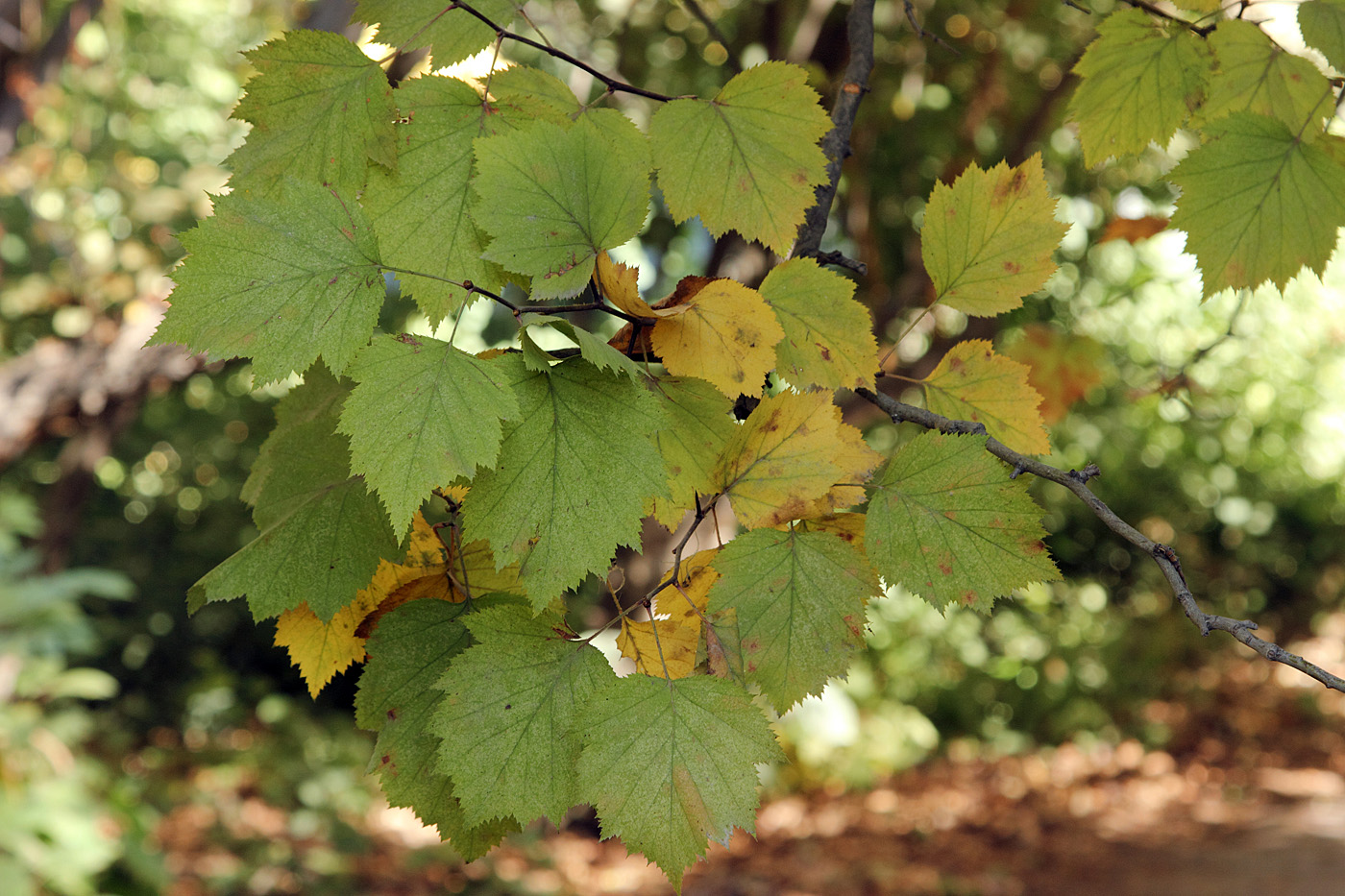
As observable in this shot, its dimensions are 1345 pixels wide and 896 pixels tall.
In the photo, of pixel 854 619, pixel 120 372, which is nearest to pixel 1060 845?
pixel 120 372

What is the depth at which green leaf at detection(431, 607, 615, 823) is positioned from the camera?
49cm

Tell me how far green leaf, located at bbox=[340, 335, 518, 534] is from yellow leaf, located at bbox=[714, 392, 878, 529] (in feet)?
0.45

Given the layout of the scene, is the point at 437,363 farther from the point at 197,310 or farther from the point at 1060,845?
the point at 1060,845

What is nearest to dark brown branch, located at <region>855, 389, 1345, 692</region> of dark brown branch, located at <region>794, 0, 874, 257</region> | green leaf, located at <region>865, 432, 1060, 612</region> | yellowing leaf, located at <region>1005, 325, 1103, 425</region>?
green leaf, located at <region>865, 432, 1060, 612</region>

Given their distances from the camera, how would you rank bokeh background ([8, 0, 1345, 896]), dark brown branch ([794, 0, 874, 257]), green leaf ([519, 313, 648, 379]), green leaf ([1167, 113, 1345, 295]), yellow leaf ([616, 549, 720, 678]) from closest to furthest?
green leaf ([519, 313, 648, 379]) → yellow leaf ([616, 549, 720, 678]) → dark brown branch ([794, 0, 874, 257]) → green leaf ([1167, 113, 1345, 295]) → bokeh background ([8, 0, 1345, 896])

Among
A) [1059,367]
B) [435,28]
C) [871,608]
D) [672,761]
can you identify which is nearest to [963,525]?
[672,761]

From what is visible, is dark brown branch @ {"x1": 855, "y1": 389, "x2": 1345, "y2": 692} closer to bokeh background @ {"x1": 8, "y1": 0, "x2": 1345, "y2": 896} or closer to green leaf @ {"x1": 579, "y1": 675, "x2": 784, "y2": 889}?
green leaf @ {"x1": 579, "y1": 675, "x2": 784, "y2": 889}

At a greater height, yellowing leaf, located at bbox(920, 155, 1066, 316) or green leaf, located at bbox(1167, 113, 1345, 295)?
green leaf, located at bbox(1167, 113, 1345, 295)

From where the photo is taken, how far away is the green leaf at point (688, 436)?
0.51 meters

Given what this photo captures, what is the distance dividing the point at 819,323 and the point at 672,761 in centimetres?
26

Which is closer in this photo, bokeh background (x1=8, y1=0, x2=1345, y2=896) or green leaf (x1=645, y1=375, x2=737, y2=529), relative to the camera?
green leaf (x1=645, y1=375, x2=737, y2=529)

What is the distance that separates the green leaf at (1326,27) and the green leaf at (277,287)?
2.62 feet

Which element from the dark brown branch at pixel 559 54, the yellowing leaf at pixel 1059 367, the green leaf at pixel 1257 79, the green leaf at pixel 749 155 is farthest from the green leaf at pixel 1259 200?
the yellowing leaf at pixel 1059 367

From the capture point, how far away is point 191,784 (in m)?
5.38
